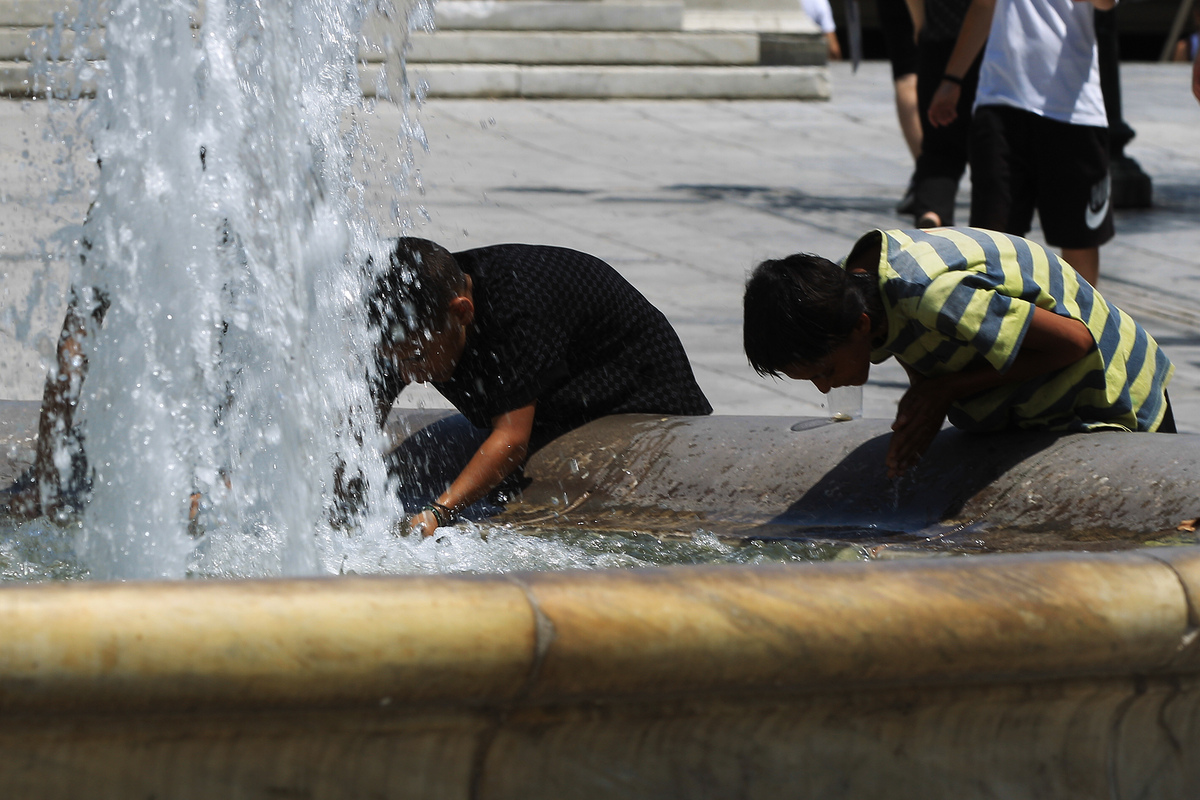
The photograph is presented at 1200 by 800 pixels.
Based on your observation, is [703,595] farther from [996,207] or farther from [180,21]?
[996,207]

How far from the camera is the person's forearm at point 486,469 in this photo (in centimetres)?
309

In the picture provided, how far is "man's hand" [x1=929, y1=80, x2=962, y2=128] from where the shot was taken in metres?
5.29

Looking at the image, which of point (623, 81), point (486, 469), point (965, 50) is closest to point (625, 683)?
point (486, 469)

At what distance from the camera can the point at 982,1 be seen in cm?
521

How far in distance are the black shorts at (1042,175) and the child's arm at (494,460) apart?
6.84 ft

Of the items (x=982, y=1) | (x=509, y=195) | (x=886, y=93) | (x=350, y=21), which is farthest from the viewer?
(x=886, y=93)

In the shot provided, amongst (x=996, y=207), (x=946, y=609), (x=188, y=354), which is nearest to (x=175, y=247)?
(x=188, y=354)

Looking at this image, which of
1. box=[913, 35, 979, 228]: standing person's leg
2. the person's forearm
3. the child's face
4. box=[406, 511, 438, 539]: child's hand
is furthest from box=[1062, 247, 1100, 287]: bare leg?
box=[406, 511, 438, 539]: child's hand

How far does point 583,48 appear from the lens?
1181 centimetres

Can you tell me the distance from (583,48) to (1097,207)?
7.77 metres

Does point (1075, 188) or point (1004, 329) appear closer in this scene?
point (1004, 329)

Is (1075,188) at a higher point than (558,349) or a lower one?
higher

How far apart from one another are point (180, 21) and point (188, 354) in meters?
0.63

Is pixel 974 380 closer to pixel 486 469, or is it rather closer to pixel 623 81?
pixel 486 469
